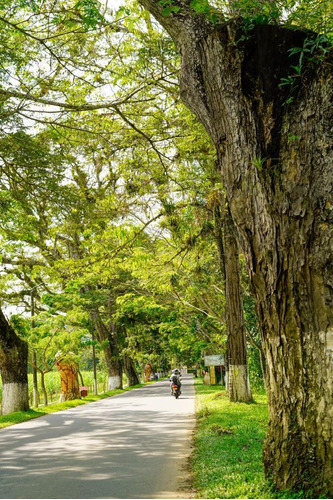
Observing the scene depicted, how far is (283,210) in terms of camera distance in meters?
4.41

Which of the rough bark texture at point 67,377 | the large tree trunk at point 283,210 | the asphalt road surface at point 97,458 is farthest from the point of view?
the rough bark texture at point 67,377

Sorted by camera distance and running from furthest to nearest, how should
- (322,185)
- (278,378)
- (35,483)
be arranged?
(35,483)
(278,378)
(322,185)

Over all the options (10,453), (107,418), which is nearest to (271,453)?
(10,453)

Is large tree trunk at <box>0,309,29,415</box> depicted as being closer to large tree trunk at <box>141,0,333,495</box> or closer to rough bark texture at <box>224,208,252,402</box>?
→ rough bark texture at <box>224,208,252,402</box>

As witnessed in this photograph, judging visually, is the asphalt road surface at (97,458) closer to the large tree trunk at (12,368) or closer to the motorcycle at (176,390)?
the large tree trunk at (12,368)

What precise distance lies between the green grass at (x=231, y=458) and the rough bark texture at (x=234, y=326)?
2.60 m

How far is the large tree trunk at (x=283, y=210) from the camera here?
13.8ft

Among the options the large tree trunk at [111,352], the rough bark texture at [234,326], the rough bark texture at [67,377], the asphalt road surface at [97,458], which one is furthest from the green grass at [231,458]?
the large tree trunk at [111,352]

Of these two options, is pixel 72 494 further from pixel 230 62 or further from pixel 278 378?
pixel 230 62

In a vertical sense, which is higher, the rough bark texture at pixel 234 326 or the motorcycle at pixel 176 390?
the rough bark texture at pixel 234 326

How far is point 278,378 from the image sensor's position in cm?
450

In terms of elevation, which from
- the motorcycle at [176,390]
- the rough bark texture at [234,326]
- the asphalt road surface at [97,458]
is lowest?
the motorcycle at [176,390]

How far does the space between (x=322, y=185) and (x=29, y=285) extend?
23.7 m

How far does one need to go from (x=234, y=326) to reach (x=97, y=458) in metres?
7.49
